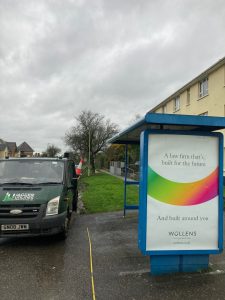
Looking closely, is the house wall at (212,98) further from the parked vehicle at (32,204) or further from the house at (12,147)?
the house at (12,147)

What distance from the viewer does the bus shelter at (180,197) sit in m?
4.41

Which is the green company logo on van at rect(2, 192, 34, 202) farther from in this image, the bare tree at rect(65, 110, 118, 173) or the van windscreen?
the bare tree at rect(65, 110, 118, 173)

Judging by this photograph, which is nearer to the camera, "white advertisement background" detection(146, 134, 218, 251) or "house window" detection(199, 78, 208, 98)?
"white advertisement background" detection(146, 134, 218, 251)

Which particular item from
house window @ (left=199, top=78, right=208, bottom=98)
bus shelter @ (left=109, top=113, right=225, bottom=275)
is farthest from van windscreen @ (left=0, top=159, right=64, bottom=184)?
house window @ (left=199, top=78, right=208, bottom=98)

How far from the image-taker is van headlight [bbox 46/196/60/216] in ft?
19.3

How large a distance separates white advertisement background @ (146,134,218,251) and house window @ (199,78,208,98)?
71.5 ft

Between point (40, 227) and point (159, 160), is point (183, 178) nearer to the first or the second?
point (159, 160)

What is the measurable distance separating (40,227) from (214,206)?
3272mm

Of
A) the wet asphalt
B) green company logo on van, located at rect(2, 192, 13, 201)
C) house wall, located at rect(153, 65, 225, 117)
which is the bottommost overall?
the wet asphalt

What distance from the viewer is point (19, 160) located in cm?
739

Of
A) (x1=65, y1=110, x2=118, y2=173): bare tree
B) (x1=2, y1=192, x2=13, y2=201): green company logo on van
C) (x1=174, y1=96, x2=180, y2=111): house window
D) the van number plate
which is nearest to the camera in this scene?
the van number plate

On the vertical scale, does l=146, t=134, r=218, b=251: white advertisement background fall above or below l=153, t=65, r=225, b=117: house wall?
below

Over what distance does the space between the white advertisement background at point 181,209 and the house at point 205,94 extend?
58.6 ft

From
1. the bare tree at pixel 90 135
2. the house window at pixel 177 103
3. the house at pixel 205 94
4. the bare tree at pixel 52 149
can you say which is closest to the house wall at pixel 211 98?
the house at pixel 205 94
